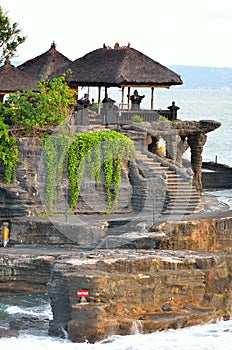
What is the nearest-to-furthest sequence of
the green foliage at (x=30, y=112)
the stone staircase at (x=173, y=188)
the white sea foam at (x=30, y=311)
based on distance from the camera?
the white sea foam at (x=30, y=311) < the green foliage at (x=30, y=112) < the stone staircase at (x=173, y=188)

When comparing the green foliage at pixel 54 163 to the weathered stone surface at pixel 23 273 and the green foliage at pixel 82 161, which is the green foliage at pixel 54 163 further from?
the weathered stone surface at pixel 23 273

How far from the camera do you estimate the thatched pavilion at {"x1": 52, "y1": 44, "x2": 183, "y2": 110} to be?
164 ft

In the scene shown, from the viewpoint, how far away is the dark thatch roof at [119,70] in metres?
49.8

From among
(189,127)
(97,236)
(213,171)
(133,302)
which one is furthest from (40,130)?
(213,171)

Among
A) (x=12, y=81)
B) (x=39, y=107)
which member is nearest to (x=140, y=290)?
(x=39, y=107)

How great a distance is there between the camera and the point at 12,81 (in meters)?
48.7

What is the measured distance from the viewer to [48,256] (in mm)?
41281

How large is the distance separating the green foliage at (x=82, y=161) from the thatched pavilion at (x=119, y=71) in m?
4.63

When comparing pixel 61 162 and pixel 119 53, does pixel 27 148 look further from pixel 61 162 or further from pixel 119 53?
pixel 119 53

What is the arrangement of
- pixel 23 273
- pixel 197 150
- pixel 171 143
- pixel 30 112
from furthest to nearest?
pixel 197 150 < pixel 171 143 < pixel 30 112 < pixel 23 273

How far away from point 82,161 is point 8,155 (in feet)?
9.53

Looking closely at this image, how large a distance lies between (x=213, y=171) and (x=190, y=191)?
16.9 m

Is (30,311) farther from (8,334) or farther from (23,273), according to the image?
(8,334)

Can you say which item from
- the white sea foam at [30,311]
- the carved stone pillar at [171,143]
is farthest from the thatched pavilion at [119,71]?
the white sea foam at [30,311]
